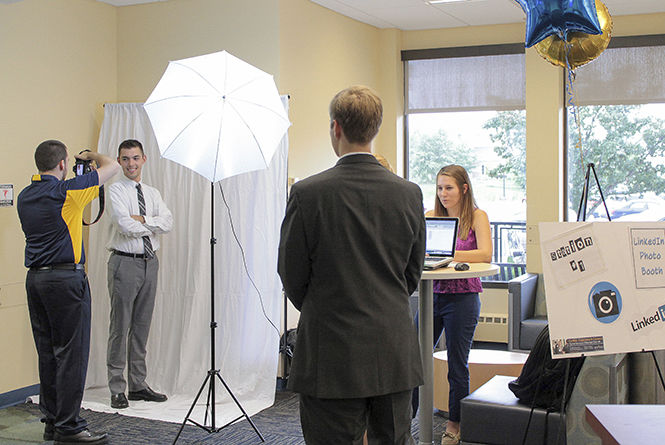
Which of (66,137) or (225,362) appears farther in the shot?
(66,137)

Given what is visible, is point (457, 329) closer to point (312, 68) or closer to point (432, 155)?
point (312, 68)

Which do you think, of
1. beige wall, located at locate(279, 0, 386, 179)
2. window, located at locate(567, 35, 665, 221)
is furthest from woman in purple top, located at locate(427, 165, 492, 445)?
window, located at locate(567, 35, 665, 221)

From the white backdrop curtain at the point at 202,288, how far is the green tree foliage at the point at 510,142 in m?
2.58

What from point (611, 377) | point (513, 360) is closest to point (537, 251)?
point (513, 360)

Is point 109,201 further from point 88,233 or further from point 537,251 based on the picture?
point 537,251

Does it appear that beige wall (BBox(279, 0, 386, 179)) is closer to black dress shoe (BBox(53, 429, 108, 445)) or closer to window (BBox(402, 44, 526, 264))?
window (BBox(402, 44, 526, 264))

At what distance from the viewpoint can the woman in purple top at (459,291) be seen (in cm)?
376

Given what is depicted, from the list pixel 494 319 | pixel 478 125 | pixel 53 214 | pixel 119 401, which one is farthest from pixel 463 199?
pixel 478 125

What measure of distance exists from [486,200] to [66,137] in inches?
147

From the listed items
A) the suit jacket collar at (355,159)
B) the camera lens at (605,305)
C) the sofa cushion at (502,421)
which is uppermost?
the suit jacket collar at (355,159)

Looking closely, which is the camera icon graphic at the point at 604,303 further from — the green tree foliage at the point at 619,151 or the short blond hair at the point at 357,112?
the green tree foliage at the point at 619,151

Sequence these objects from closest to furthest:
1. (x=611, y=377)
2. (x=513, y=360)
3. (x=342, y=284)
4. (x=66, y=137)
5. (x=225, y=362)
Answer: (x=342, y=284) < (x=611, y=377) < (x=513, y=360) < (x=225, y=362) < (x=66, y=137)

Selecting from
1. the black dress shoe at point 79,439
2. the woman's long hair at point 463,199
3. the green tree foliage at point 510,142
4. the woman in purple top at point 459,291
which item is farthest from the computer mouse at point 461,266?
the green tree foliage at point 510,142

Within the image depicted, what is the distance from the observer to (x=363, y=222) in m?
2.06
